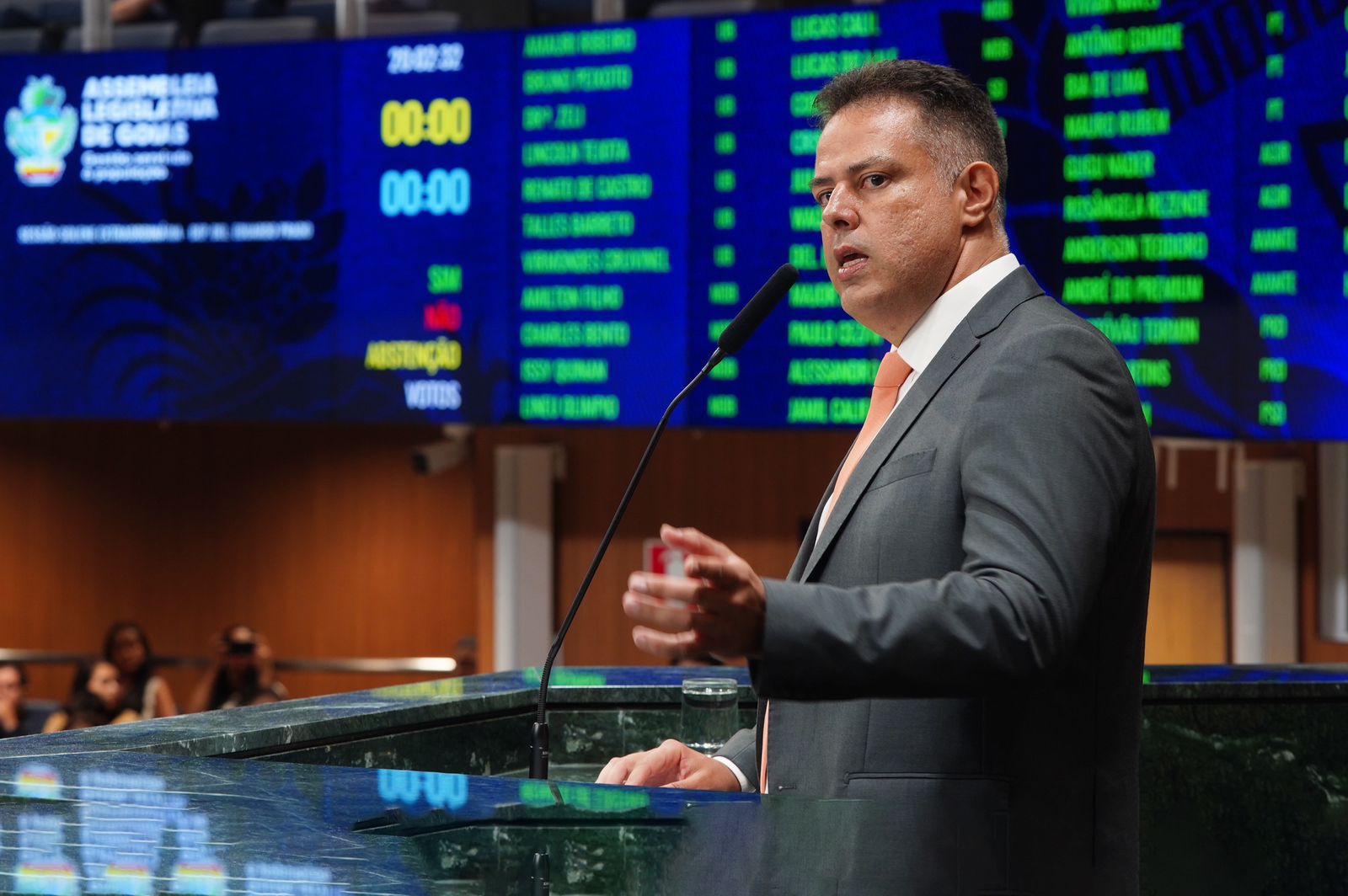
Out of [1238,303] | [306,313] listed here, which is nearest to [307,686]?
[306,313]

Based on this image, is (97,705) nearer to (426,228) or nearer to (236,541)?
(426,228)

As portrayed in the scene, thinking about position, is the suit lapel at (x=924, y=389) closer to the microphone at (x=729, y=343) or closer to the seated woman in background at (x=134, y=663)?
the microphone at (x=729, y=343)

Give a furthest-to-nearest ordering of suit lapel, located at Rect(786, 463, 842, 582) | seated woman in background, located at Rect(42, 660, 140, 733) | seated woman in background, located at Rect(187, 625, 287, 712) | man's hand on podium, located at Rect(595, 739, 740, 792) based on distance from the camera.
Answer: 1. seated woman in background, located at Rect(187, 625, 287, 712)
2. seated woman in background, located at Rect(42, 660, 140, 733)
3. man's hand on podium, located at Rect(595, 739, 740, 792)
4. suit lapel, located at Rect(786, 463, 842, 582)

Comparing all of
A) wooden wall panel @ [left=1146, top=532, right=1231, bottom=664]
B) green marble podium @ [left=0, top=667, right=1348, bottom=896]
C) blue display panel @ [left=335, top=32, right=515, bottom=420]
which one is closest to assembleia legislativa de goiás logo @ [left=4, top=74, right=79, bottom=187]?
blue display panel @ [left=335, top=32, right=515, bottom=420]

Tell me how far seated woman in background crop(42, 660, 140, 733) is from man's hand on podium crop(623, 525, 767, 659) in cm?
485

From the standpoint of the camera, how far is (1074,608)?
129 centimetres

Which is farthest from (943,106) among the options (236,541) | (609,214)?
(236,541)

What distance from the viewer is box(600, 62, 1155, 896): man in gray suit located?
1.24m

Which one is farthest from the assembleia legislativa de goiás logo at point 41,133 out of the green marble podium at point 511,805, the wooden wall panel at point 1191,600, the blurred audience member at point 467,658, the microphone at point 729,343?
the microphone at point 729,343

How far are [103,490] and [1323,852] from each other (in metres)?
7.97

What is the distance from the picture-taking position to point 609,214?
5.10 m

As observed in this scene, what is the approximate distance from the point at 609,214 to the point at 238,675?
104 inches

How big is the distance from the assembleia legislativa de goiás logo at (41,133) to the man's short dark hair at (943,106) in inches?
189

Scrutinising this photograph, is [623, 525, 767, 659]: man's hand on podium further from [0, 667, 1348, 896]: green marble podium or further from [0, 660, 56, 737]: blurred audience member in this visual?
[0, 660, 56, 737]: blurred audience member
